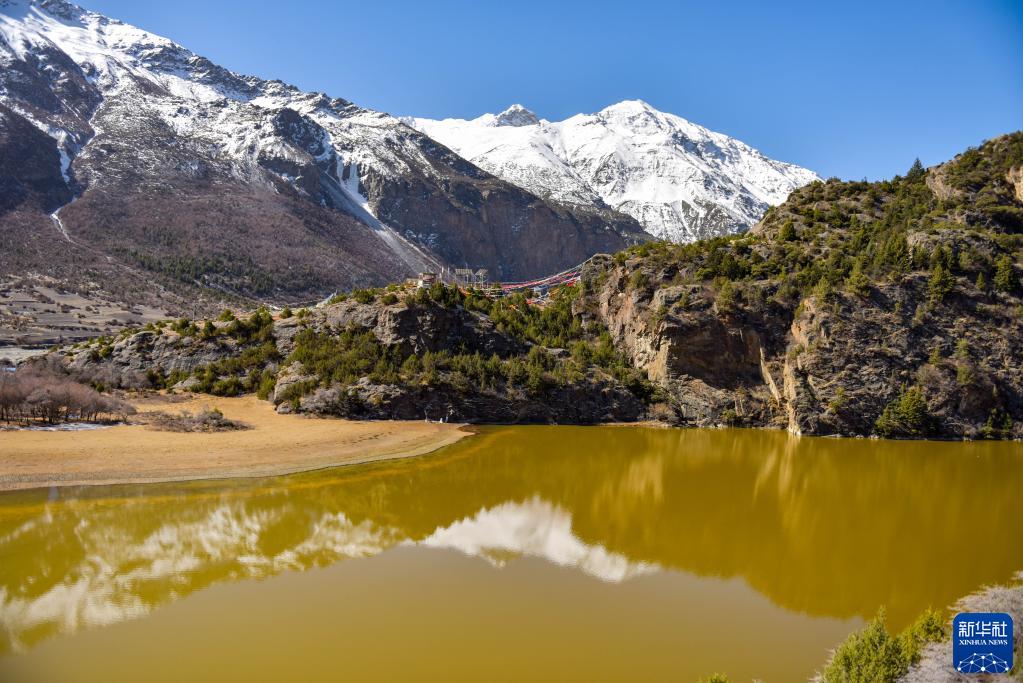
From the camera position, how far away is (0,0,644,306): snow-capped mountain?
3485 inches

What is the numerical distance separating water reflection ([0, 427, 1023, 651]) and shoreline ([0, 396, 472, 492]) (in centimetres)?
114

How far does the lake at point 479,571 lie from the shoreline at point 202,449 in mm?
1080

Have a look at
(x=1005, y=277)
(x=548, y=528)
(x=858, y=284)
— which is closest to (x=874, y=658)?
(x=548, y=528)

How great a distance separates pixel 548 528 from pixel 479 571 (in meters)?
3.17

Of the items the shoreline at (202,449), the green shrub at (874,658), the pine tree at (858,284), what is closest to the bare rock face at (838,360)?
the pine tree at (858,284)

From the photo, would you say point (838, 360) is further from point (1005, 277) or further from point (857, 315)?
point (1005, 277)

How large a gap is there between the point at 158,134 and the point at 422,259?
50360mm

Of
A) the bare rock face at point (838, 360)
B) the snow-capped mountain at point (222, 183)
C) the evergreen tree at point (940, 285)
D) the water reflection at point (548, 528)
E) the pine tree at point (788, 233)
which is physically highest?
the snow-capped mountain at point (222, 183)

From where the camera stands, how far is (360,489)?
56.4 feet

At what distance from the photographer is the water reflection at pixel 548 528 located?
34.3 ft

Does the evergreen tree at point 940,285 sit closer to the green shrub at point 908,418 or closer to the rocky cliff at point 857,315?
the rocky cliff at point 857,315

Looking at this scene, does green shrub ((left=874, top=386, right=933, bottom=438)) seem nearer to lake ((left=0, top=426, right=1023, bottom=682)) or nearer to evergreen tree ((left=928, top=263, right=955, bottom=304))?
evergreen tree ((left=928, top=263, right=955, bottom=304))

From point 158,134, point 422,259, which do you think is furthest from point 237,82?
point 422,259

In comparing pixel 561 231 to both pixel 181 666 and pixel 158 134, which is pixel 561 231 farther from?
pixel 181 666
